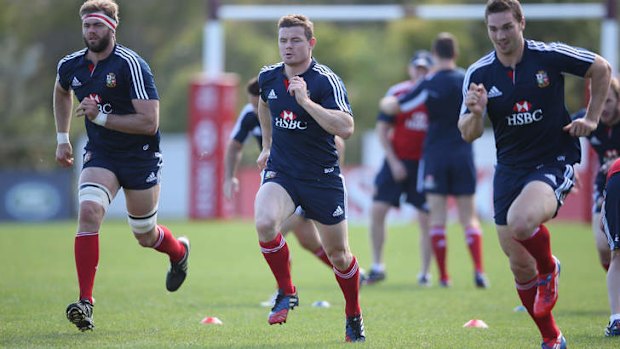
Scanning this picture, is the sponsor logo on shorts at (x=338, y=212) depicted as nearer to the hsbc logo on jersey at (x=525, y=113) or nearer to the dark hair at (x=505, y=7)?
the hsbc logo on jersey at (x=525, y=113)

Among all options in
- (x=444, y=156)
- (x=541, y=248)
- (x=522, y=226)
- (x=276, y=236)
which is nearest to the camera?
(x=522, y=226)

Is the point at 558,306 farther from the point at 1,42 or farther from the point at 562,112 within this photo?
the point at 1,42

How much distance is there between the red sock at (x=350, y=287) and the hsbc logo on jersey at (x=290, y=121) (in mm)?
1041

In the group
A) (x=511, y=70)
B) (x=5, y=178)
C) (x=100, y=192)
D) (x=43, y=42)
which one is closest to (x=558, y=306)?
(x=511, y=70)

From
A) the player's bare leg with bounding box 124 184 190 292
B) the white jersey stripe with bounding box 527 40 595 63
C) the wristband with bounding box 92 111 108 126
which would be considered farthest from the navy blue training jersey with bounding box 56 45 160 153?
the white jersey stripe with bounding box 527 40 595 63

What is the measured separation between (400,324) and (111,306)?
2.79 m

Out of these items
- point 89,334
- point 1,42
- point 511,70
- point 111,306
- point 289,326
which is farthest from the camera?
point 1,42

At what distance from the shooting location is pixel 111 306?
9.63 m

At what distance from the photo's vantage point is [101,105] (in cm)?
820

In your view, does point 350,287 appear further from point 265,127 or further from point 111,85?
point 111,85

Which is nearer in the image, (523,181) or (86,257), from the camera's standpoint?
(523,181)

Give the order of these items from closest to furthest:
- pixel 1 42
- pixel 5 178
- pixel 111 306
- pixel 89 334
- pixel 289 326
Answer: pixel 89 334 < pixel 289 326 < pixel 111 306 < pixel 5 178 < pixel 1 42

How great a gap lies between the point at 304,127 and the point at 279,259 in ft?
3.18

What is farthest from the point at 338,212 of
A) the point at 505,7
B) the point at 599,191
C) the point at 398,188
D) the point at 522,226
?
the point at 398,188
